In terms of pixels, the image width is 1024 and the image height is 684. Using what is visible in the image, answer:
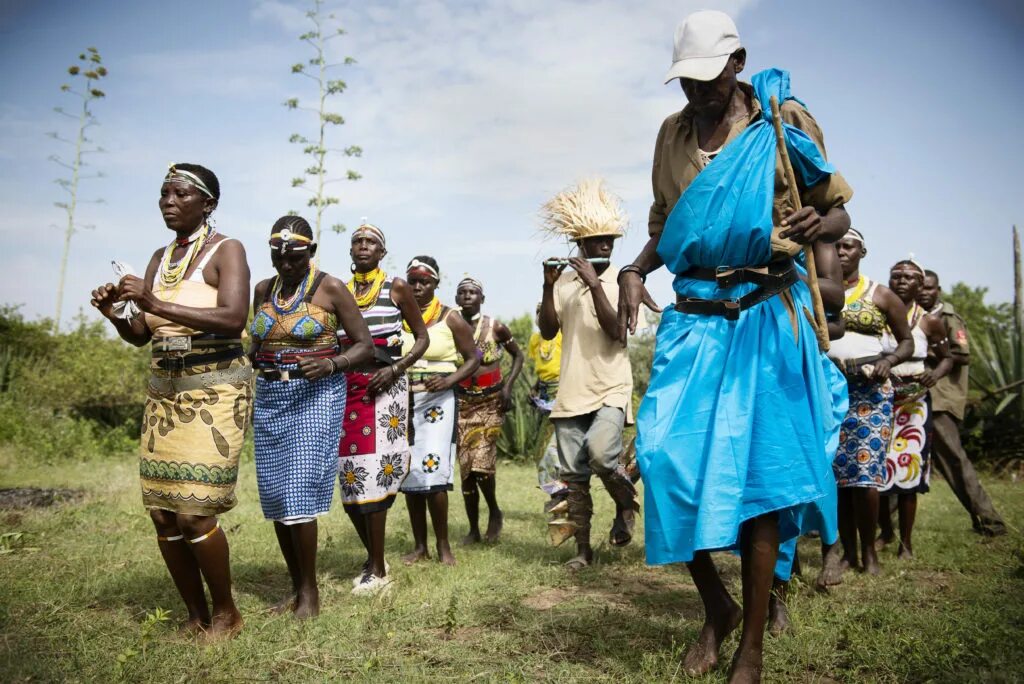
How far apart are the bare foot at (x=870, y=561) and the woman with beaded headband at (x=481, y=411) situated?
115 inches

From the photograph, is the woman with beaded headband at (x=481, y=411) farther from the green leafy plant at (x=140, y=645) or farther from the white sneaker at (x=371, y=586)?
the green leafy plant at (x=140, y=645)

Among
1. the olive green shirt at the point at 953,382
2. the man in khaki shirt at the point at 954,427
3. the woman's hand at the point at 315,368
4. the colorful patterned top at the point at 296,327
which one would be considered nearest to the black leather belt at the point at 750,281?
the woman's hand at the point at 315,368

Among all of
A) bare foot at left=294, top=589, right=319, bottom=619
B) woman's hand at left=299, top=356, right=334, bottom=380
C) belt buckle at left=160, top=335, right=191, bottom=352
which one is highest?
belt buckle at left=160, top=335, right=191, bottom=352

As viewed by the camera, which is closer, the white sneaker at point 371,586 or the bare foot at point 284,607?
the bare foot at point 284,607

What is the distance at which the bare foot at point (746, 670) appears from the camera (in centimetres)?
322

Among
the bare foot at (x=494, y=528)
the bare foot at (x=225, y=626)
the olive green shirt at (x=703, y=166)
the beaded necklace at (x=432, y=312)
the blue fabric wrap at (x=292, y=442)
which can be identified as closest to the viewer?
the olive green shirt at (x=703, y=166)

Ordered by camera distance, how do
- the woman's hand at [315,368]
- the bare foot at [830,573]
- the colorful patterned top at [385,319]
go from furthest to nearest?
the colorful patterned top at [385,319] → the bare foot at [830,573] → the woman's hand at [315,368]

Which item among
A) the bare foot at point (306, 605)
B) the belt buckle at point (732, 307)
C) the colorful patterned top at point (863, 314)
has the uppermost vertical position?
the colorful patterned top at point (863, 314)

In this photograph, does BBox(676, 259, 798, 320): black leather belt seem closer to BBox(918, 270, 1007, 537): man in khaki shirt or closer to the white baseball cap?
the white baseball cap

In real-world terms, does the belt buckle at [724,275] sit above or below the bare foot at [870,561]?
above

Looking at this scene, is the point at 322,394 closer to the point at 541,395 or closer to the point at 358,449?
the point at 358,449

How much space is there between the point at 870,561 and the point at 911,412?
1503 millimetres

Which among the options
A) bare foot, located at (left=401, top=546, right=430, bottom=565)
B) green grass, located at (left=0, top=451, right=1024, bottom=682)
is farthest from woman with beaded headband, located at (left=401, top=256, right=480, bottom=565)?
green grass, located at (left=0, top=451, right=1024, bottom=682)

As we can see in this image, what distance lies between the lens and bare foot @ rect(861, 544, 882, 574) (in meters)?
5.90
